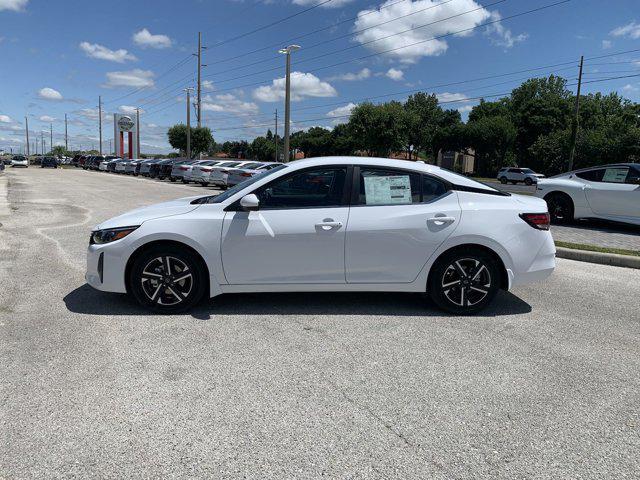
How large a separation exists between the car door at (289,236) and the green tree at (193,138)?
198 ft

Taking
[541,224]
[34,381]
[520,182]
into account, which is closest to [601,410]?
[541,224]

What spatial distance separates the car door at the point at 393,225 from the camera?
15.8ft

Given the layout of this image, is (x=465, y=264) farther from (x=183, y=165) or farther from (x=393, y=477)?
(x=183, y=165)

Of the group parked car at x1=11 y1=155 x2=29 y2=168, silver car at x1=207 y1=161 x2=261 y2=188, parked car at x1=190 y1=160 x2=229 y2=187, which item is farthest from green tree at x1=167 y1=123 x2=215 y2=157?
silver car at x1=207 y1=161 x2=261 y2=188

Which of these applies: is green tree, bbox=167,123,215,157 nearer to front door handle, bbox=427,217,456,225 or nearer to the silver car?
the silver car

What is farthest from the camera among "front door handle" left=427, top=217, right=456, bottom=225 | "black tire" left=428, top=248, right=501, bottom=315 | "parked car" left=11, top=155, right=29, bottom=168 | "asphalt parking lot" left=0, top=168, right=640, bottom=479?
"parked car" left=11, top=155, right=29, bottom=168

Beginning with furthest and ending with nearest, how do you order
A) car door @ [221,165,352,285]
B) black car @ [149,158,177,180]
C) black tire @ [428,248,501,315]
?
1. black car @ [149,158,177,180]
2. black tire @ [428,248,501,315]
3. car door @ [221,165,352,285]

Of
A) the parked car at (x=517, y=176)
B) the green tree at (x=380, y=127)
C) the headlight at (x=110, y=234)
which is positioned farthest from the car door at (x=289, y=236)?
the green tree at (x=380, y=127)

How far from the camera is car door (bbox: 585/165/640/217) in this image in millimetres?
10500

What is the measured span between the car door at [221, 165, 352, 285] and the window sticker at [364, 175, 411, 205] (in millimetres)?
223

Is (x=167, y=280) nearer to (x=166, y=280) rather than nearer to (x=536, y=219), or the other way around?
(x=166, y=280)

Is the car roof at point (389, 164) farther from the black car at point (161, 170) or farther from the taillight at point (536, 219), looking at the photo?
the black car at point (161, 170)

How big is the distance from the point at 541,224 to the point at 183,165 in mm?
28964

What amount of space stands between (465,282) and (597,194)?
771 cm
